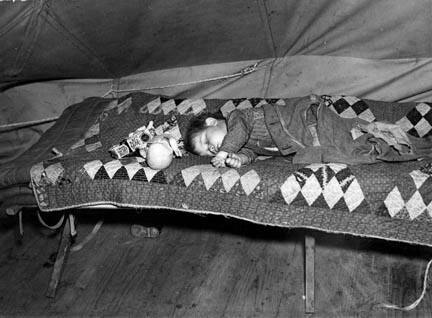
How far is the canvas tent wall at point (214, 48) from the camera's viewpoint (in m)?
2.16

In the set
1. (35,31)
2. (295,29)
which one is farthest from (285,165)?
(35,31)

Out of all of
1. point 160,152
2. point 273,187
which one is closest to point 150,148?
point 160,152

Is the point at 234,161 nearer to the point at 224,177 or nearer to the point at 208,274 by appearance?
the point at 224,177

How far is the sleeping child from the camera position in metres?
1.84

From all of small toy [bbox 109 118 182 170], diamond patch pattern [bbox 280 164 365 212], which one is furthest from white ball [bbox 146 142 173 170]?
diamond patch pattern [bbox 280 164 365 212]

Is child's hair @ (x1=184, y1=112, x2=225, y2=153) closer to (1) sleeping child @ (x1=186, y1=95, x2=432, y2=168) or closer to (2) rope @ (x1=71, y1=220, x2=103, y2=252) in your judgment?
(1) sleeping child @ (x1=186, y1=95, x2=432, y2=168)

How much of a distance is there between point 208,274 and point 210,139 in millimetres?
657

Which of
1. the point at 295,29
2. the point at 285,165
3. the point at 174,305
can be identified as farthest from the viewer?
the point at 295,29

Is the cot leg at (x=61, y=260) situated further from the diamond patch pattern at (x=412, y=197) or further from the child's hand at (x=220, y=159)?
the diamond patch pattern at (x=412, y=197)

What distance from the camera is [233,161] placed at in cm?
181

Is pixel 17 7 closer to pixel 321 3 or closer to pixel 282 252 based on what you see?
pixel 321 3

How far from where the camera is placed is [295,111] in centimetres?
202

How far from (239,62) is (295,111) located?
730 mm

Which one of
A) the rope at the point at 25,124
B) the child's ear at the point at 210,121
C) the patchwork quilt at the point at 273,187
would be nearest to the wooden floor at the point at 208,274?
the patchwork quilt at the point at 273,187
